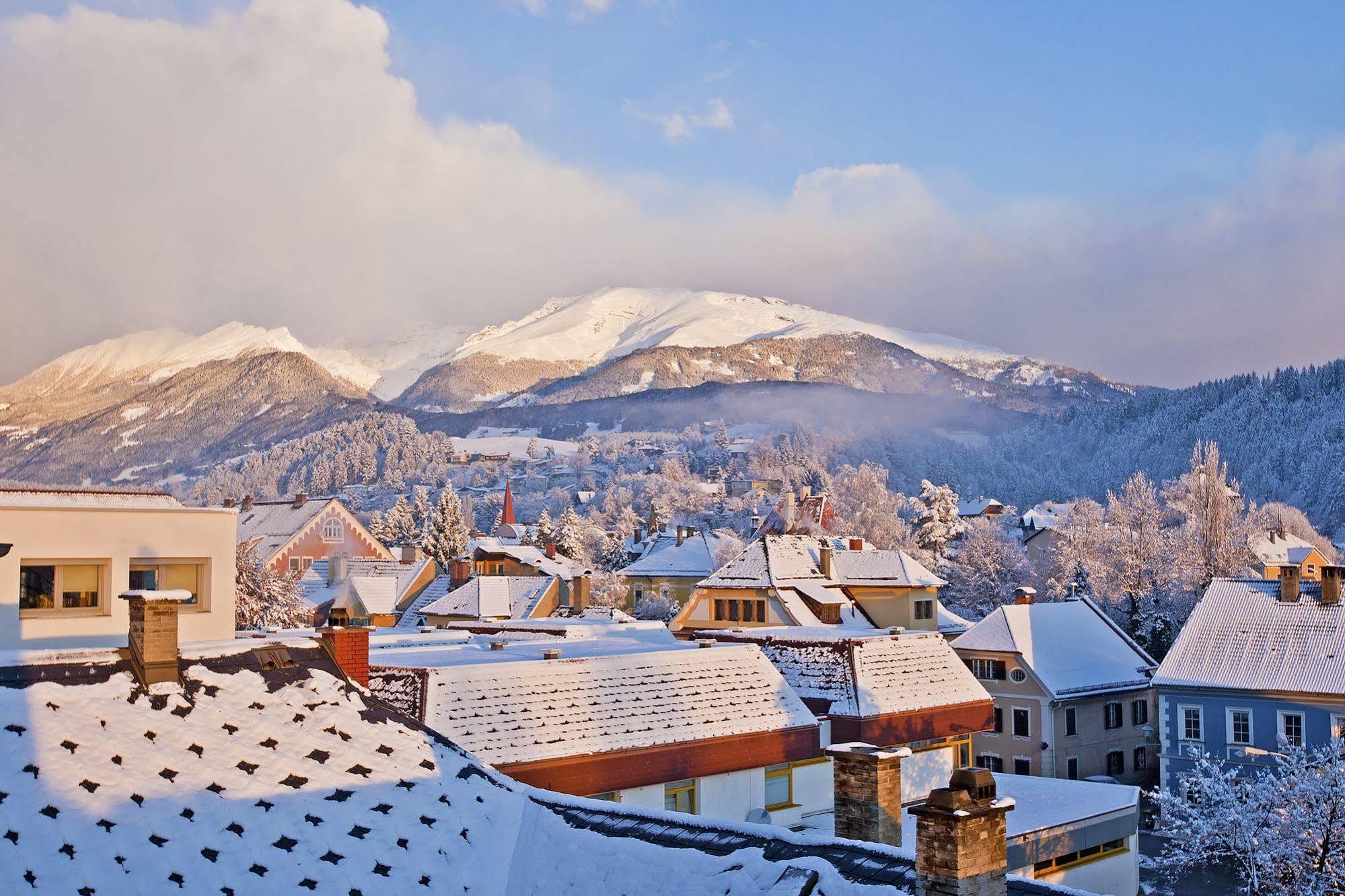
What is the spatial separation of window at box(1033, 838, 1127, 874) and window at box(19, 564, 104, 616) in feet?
59.0

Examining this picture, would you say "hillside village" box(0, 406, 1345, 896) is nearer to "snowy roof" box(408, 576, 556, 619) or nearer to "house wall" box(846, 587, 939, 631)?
"snowy roof" box(408, 576, 556, 619)

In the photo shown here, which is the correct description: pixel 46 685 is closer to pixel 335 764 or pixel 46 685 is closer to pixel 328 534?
pixel 335 764

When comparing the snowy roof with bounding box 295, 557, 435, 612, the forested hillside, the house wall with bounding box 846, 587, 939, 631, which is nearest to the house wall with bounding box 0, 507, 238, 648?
the snowy roof with bounding box 295, 557, 435, 612

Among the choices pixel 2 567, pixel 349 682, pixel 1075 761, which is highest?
pixel 2 567

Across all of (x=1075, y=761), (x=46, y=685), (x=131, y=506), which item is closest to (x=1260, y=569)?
(x=1075, y=761)

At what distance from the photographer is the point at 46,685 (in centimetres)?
1202

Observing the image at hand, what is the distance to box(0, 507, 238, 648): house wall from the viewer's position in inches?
723

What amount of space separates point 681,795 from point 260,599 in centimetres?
2811

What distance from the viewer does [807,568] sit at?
5712 cm

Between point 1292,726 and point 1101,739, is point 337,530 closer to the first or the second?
point 1101,739

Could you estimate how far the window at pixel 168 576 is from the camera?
66.2 ft

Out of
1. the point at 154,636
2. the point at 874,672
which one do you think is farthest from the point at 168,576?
the point at 874,672

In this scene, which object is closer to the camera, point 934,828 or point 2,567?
point 934,828

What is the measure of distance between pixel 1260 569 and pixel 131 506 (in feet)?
205
